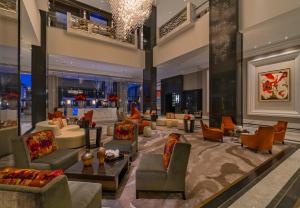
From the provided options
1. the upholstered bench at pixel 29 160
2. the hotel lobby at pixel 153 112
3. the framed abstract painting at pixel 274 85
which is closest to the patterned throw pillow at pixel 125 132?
the hotel lobby at pixel 153 112

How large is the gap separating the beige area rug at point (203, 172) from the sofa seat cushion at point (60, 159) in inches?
44.2

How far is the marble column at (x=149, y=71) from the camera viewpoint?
12352 millimetres

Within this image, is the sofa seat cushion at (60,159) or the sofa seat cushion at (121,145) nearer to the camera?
the sofa seat cushion at (60,159)

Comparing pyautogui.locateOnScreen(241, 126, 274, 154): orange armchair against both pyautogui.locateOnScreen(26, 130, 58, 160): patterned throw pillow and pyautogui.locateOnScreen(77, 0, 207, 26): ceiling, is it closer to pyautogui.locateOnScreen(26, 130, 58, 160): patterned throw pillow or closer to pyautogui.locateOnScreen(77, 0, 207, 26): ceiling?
pyautogui.locateOnScreen(26, 130, 58, 160): patterned throw pillow

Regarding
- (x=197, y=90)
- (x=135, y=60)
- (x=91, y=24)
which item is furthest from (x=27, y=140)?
(x=197, y=90)

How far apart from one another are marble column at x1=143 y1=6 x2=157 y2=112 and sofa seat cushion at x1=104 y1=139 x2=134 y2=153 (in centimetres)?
810

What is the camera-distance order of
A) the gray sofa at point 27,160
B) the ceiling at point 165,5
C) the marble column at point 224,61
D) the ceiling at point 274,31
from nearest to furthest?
the gray sofa at point 27,160 < the ceiling at point 274,31 < the marble column at point 224,61 < the ceiling at point 165,5

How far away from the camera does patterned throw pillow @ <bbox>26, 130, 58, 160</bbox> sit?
125 inches

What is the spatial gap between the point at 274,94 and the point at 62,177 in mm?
10585

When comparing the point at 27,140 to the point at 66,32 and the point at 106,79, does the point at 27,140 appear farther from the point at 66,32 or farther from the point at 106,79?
the point at 106,79

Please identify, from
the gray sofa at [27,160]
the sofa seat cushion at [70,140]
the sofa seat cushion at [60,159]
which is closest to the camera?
the gray sofa at [27,160]

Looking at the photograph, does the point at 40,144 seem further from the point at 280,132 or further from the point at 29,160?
the point at 280,132

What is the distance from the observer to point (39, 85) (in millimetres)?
9094

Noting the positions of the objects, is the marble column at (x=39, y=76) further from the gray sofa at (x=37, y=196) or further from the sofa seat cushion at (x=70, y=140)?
the gray sofa at (x=37, y=196)
